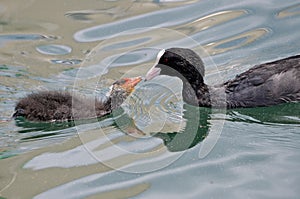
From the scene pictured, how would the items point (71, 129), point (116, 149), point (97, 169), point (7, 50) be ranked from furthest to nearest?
point (7, 50) → point (71, 129) → point (116, 149) → point (97, 169)

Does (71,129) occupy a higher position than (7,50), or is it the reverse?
(7,50)

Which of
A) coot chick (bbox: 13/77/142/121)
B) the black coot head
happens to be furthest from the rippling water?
the black coot head

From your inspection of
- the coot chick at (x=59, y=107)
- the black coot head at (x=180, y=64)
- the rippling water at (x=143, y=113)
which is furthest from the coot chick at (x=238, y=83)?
the coot chick at (x=59, y=107)

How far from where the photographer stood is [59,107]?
7.13 meters

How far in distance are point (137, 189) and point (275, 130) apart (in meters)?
1.86

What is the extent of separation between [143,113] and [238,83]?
1161 mm

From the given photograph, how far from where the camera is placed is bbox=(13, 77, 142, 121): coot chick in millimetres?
7062

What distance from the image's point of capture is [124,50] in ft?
31.7

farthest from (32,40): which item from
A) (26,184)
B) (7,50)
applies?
(26,184)

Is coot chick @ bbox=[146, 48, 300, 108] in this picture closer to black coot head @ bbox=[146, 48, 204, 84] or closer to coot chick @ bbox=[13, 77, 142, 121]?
black coot head @ bbox=[146, 48, 204, 84]

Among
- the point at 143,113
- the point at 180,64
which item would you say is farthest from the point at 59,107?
the point at 180,64

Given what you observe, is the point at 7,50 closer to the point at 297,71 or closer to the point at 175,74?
the point at 175,74

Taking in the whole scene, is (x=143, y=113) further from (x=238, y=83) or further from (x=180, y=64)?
(x=238, y=83)

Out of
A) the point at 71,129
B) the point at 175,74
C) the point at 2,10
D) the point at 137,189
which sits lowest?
the point at 137,189
